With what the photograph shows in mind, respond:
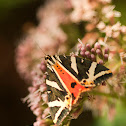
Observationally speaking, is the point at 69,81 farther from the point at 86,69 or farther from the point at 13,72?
the point at 13,72

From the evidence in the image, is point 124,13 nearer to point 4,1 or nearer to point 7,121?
point 4,1

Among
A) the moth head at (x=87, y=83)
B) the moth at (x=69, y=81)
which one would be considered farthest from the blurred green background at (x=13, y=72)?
the moth head at (x=87, y=83)

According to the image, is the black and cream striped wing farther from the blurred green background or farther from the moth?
the blurred green background

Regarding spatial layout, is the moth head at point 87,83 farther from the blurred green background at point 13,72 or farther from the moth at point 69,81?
the blurred green background at point 13,72

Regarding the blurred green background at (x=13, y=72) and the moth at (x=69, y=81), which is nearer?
the moth at (x=69, y=81)

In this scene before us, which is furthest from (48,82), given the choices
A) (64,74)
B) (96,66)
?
(96,66)

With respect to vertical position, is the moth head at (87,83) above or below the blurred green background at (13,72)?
below
